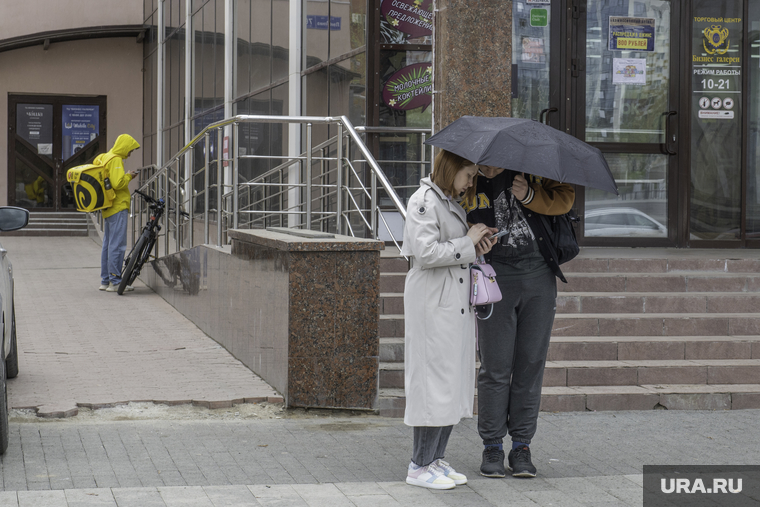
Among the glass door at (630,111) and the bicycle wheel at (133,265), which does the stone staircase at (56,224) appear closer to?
the bicycle wheel at (133,265)

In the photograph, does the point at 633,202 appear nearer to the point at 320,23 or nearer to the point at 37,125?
the point at 320,23

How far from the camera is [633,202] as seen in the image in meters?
10.8

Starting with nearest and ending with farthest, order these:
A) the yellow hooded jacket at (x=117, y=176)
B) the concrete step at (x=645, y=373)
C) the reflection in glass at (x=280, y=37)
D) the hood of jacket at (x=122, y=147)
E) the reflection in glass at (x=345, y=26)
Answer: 1. the concrete step at (x=645, y=373)
2. the reflection in glass at (x=345, y=26)
3. the yellow hooded jacket at (x=117, y=176)
4. the hood of jacket at (x=122, y=147)
5. the reflection in glass at (x=280, y=37)

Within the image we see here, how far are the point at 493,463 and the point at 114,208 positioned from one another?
8.29 meters

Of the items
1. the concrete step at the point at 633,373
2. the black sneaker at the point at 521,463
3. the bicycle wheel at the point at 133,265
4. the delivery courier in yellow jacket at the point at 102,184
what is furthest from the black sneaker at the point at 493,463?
the delivery courier in yellow jacket at the point at 102,184

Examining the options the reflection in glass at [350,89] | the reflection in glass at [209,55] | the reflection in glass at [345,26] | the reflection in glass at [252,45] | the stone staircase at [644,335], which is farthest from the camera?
the reflection in glass at [209,55]

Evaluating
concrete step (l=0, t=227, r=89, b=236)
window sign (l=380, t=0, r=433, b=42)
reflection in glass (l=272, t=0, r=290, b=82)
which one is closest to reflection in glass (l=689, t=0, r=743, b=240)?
window sign (l=380, t=0, r=433, b=42)

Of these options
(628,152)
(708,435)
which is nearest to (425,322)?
(708,435)

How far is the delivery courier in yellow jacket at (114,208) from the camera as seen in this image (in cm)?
1191

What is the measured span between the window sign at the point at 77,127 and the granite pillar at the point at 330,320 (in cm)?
2059

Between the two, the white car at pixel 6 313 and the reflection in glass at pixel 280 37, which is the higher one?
the reflection in glass at pixel 280 37

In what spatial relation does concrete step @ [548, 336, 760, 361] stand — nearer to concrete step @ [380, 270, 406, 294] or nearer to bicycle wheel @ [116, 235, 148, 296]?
concrete step @ [380, 270, 406, 294]

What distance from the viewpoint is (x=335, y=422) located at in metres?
6.11

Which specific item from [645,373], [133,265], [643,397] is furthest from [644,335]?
[133,265]
